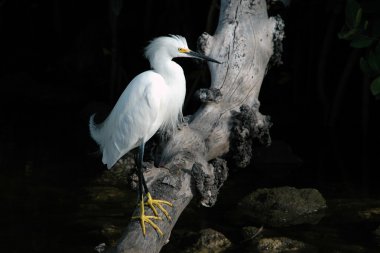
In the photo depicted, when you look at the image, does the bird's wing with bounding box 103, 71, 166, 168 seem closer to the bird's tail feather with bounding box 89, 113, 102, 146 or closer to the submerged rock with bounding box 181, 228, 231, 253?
the bird's tail feather with bounding box 89, 113, 102, 146

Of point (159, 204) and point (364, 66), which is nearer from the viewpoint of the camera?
point (159, 204)

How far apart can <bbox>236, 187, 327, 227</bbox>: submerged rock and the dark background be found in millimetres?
484

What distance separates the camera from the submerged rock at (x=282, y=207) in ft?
14.9

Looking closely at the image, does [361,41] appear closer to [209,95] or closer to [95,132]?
[209,95]

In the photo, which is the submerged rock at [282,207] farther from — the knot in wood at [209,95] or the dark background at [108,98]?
the knot in wood at [209,95]

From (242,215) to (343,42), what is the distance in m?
3.75

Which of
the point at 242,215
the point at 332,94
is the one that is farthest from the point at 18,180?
the point at 332,94

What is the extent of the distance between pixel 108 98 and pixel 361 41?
4.65 meters

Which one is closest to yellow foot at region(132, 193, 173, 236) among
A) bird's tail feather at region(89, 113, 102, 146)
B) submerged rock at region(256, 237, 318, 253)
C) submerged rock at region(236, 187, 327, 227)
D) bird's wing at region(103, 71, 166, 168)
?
bird's wing at region(103, 71, 166, 168)

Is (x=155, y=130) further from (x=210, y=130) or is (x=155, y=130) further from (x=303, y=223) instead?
(x=303, y=223)

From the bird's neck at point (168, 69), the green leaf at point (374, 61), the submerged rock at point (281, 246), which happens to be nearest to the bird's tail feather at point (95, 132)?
the bird's neck at point (168, 69)

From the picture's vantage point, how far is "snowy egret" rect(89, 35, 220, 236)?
344 cm

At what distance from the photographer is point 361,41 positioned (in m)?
4.05

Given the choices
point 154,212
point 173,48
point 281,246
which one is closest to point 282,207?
point 281,246
